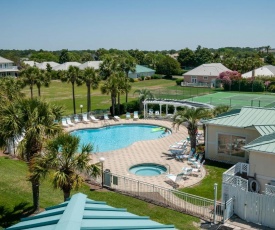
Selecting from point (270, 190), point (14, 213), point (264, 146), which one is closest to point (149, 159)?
point (264, 146)

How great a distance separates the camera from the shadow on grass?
15.3 meters

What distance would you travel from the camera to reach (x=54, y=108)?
16.8 m

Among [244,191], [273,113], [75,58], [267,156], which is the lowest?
[244,191]

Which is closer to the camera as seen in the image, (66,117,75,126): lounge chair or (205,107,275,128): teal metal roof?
(205,107,275,128): teal metal roof

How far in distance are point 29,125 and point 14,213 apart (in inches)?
174

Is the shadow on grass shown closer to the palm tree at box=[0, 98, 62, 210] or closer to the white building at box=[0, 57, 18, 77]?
the palm tree at box=[0, 98, 62, 210]

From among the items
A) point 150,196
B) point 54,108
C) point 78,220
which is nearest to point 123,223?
point 78,220

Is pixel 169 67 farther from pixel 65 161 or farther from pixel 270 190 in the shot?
pixel 65 161

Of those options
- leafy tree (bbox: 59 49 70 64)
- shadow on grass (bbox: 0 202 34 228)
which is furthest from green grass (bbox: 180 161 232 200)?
leafy tree (bbox: 59 49 70 64)

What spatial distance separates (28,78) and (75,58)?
315 ft

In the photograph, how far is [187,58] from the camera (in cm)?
11350

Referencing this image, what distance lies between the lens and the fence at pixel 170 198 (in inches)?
662

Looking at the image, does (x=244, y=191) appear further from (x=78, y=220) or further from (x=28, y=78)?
(x=28, y=78)

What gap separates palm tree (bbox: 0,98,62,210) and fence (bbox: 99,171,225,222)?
5.66 meters
